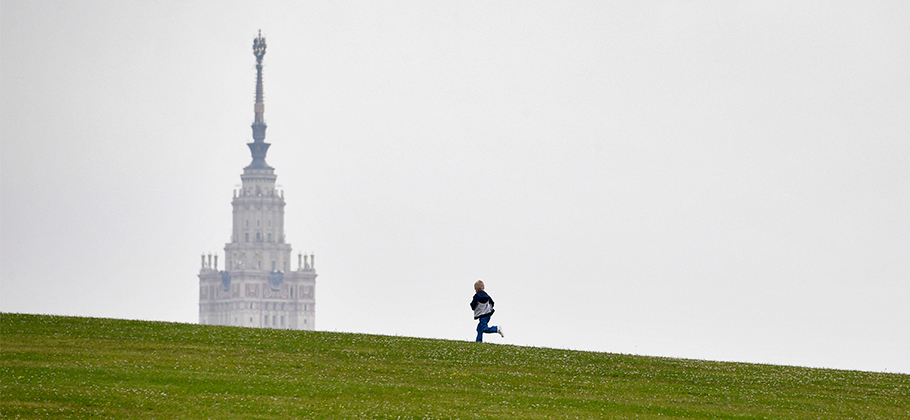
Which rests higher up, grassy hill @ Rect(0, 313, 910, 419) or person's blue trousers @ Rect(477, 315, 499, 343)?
person's blue trousers @ Rect(477, 315, 499, 343)

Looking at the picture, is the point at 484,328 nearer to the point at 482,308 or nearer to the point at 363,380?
the point at 482,308

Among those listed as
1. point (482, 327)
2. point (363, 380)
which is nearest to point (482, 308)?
point (482, 327)

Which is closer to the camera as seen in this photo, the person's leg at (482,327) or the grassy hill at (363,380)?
the grassy hill at (363,380)

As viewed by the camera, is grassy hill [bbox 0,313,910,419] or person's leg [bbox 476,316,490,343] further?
person's leg [bbox 476,316,490,343]

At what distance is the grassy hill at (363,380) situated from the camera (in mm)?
38562

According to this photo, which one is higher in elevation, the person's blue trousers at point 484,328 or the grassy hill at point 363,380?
the person's blue trousers at point 484,328

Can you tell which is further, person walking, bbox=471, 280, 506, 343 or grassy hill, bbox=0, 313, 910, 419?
person walking, bbox=471, 280, 506, 343

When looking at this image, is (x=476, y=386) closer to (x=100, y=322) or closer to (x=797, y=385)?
(x=797, y=385)

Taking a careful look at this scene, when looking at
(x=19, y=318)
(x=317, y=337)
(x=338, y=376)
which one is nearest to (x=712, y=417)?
(x=338, y=376)

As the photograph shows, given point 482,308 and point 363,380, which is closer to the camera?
point 363,380

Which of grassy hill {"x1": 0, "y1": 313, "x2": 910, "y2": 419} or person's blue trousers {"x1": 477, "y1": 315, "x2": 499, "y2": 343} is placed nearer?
grassy hill {"x1": 0, "y1": 313, "x2": 910, "y2": 419}

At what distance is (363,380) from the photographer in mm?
42531

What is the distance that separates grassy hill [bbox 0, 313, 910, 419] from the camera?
38562mm

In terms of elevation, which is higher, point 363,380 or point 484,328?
point 484,328
